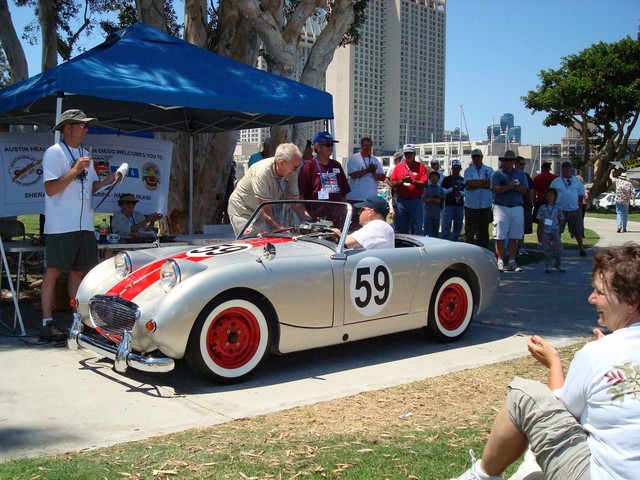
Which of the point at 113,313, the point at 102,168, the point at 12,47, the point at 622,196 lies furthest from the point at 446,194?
the point at 12,47

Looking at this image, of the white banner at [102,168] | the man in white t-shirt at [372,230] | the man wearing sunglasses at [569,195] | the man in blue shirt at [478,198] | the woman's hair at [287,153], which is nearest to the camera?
the man in white t-shirt at [372,230]

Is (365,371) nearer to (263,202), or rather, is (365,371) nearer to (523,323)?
(263,202)

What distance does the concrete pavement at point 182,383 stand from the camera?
4.11 m

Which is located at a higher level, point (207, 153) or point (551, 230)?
point (207, 153)

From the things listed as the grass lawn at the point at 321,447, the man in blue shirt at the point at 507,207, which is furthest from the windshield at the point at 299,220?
the man in blue shirt at the point at 507,207

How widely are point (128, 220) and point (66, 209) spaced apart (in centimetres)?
235

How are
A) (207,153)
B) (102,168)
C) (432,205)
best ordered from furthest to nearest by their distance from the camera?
1. (207,153)
2. (432,205)
3. (102,168)

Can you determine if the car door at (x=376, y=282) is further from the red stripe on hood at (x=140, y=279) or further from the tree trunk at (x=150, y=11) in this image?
the tree trunk at (x=150, y=11)

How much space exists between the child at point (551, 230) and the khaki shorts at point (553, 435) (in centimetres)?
838

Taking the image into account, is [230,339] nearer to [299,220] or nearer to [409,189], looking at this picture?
[299,220]

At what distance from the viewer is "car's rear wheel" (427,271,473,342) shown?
6.34 metres

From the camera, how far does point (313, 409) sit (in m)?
4.46

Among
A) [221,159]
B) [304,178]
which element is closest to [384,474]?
[304,178]

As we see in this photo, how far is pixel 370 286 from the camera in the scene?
5742 millimetres
